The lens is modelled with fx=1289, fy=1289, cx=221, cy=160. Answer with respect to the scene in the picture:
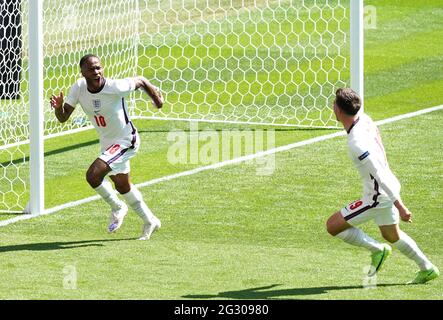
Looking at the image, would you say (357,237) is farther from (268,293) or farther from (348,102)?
(348,102)

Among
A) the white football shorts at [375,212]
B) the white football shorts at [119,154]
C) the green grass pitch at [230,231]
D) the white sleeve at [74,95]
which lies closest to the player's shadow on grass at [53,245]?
the green grass pitch at [230,231]

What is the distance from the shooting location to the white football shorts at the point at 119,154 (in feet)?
36.0

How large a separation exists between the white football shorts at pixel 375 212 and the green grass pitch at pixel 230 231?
18.2 inches

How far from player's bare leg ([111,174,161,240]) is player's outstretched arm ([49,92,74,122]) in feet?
2.22

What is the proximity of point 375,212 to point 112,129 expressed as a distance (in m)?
2.85

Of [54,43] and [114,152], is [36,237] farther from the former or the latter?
[54,43]

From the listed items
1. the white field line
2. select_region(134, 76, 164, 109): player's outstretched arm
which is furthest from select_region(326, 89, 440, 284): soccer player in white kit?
the white field line

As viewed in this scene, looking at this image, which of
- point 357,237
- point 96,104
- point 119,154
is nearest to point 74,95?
point 96,104

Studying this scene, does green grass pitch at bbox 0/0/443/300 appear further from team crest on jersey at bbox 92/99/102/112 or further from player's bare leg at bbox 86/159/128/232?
team crest on jersey at bbox 92/99/102/112

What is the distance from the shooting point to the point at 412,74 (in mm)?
18406

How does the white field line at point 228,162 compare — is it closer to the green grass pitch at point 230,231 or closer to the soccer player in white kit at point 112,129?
the green grass pitch at point 230,231

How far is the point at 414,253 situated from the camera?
923cm

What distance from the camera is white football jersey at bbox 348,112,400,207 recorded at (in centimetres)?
908
